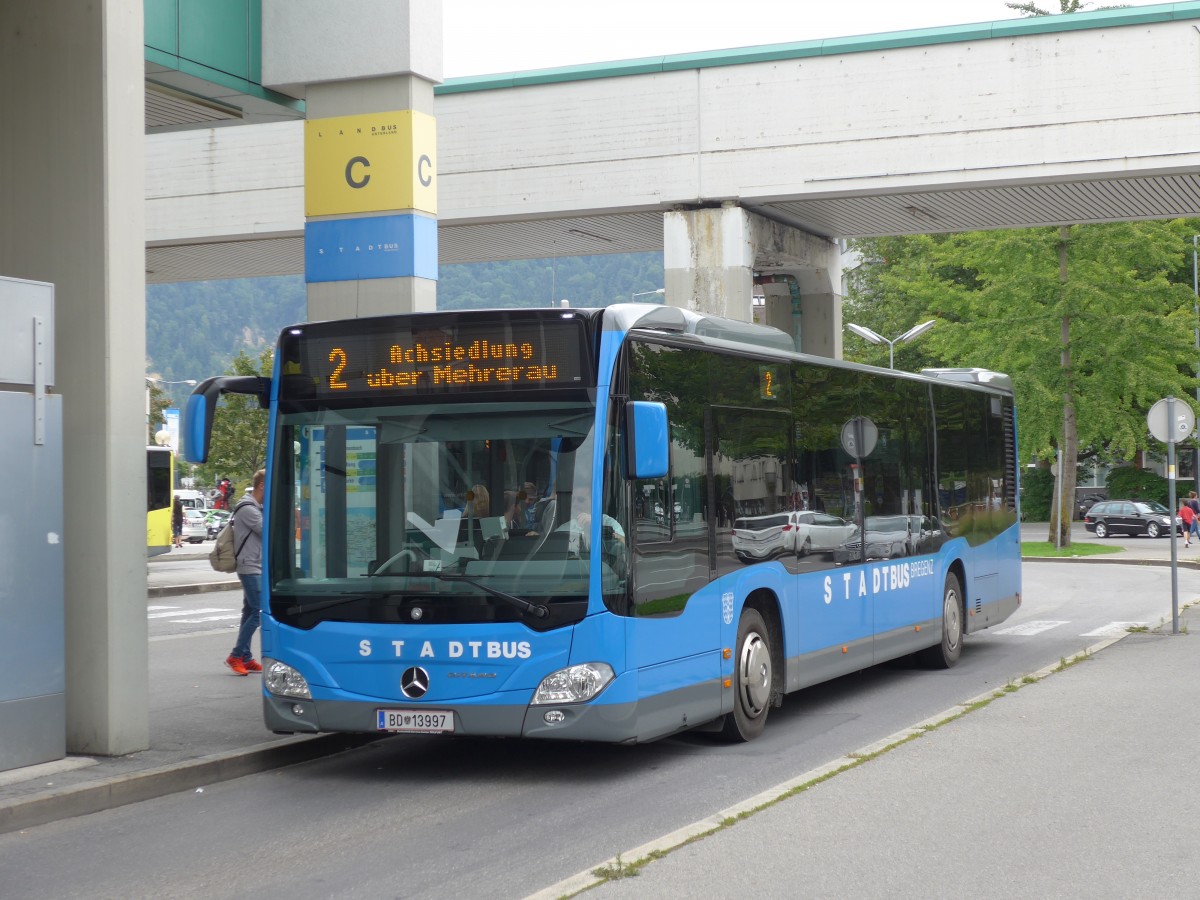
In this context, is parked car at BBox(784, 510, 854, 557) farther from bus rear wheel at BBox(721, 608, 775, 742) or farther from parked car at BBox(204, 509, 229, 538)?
parked car at BBox(204, 509, 229, 538)

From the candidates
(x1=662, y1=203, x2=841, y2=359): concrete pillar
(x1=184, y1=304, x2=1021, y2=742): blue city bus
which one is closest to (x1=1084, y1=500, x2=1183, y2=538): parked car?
(x1=662, y1=203, x2=841, y2=359): concrete pillar

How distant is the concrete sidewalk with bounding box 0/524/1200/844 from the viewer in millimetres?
8109

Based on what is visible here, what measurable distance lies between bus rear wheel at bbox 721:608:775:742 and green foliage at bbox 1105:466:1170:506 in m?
58.2

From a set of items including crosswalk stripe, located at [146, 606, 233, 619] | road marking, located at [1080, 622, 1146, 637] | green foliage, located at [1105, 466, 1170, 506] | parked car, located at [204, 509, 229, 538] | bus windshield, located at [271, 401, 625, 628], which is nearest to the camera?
bus windshield, located at [271, 401, 625, 628]

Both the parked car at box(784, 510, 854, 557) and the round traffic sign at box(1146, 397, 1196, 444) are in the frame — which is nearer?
the parked car at box(784, 510, 854, 557)

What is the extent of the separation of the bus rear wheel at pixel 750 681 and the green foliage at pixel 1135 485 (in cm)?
5818

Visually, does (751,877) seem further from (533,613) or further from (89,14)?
(89,14)

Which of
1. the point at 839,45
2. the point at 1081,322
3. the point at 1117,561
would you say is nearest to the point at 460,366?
the point at 839,45

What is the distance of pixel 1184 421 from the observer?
61.6 ft

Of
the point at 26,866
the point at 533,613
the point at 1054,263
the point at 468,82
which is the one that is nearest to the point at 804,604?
the point at 533,613

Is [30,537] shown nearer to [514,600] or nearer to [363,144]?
[514,600]

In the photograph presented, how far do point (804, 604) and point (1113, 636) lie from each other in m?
7.59

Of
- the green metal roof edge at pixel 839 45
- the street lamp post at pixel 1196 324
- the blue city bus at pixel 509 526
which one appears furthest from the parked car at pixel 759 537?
the street lamp post at pixel 1196 324

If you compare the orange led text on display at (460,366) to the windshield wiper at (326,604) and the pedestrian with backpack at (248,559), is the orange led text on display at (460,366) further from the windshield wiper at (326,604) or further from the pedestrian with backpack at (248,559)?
the pedestrian with backpack at (248,559)
